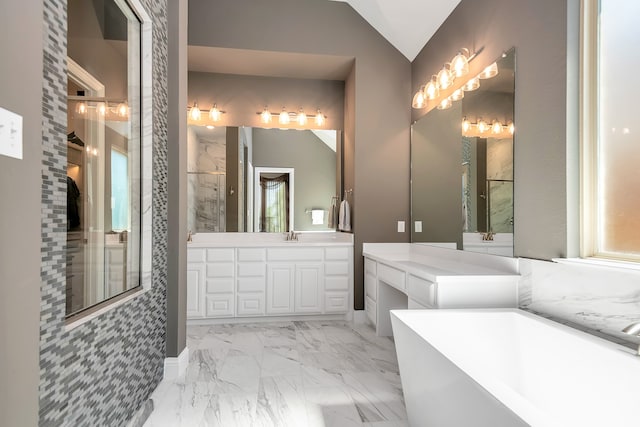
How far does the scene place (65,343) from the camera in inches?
45.4

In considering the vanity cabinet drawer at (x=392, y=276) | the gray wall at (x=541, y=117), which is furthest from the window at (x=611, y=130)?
the vanity cabinet drawer at (x=392, y=276)

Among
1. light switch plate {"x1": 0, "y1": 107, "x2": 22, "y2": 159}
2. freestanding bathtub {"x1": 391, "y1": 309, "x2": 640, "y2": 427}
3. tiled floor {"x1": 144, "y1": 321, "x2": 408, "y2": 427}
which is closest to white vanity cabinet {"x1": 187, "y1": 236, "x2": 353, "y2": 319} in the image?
tiled floor {"x1": 144, "y1": 321, "x2": 408, "y2": 427}

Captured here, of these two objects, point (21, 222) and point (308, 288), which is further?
point (308, 288)

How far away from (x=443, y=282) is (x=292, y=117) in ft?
9.06

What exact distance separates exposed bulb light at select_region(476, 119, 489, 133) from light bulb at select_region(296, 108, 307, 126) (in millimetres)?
2086

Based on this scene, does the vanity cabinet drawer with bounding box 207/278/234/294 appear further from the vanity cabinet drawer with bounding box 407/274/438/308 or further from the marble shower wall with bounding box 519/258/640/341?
the marble shower wall with bounding box 519/258/640/341

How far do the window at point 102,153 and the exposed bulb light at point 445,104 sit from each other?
7.64 ft

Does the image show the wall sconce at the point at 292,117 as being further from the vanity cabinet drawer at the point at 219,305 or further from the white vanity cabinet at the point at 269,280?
the vanity cabinet drawer at the point at 219,305

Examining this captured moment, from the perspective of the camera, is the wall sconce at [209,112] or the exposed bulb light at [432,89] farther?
the wall sconce at [209,112]

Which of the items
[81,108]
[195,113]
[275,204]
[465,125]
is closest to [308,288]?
[275,204]

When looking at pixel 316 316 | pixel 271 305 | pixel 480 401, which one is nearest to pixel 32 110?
pixel 480 401

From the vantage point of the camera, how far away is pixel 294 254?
3512 millimetres

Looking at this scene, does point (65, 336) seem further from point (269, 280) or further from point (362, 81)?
point (362, 81)

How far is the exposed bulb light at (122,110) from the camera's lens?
5.51 ft
